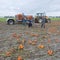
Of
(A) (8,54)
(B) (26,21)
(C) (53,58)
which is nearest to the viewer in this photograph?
(C) (53,58)

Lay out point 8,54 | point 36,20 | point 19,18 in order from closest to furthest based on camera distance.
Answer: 1. point 8,54
2. point 19,18
3. point 36,20

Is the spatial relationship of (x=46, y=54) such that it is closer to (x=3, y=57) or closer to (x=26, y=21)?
(x=3, y=57)

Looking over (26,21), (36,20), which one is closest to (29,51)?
(26,21)

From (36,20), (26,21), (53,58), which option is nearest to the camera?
(53,58)

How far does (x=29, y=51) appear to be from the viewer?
33.5ft

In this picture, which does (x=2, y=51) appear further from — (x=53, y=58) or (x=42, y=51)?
(x=53, y=58)

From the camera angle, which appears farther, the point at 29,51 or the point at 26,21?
the point at 26,21

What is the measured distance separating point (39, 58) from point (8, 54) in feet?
4.17

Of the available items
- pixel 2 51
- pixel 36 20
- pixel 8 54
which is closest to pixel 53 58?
pixel 8 54

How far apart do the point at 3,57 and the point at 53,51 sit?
2.09 m

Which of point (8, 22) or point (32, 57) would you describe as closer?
point (32, 57)

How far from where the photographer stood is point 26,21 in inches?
1187

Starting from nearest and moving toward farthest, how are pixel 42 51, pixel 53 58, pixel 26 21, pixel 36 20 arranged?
pixel 53 58 < pixel 42 51 < pixel 26 21 < pixel 36 20

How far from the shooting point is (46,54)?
962 cm
